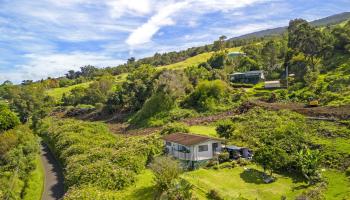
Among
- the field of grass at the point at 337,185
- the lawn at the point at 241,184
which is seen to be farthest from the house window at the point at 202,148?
the field of grass at the point at 337,185

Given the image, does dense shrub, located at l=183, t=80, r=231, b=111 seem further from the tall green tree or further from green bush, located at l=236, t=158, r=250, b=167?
the tall green tree

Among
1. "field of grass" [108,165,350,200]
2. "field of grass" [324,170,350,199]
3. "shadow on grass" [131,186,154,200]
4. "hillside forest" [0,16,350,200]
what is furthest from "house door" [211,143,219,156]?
"field of grass" [324,170,350,199]

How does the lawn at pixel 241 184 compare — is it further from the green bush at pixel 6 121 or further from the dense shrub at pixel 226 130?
the green bush at pixel 6 121

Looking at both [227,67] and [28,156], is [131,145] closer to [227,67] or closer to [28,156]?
[28,156]

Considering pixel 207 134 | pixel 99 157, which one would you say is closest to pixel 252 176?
pixel 207 134

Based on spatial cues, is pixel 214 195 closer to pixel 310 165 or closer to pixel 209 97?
pixel 310 165

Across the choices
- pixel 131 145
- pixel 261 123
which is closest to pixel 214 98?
pixel 261 123
